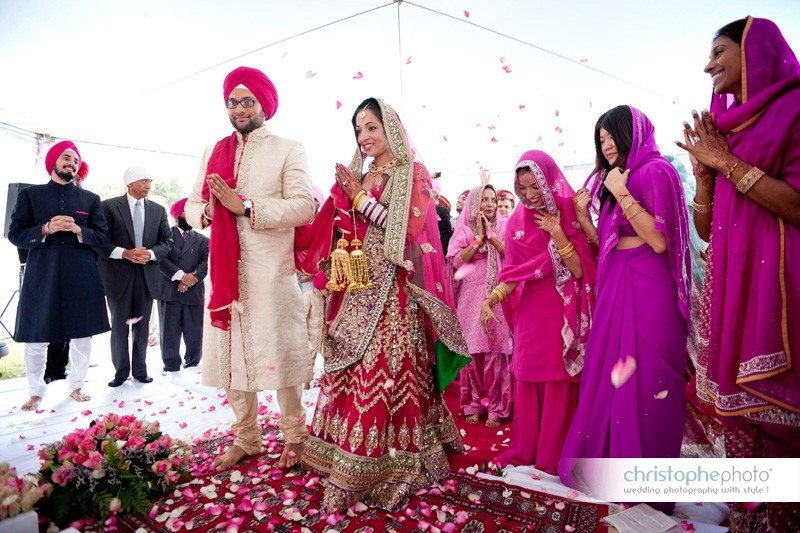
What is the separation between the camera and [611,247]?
2.29 metres

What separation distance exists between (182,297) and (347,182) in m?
4.10

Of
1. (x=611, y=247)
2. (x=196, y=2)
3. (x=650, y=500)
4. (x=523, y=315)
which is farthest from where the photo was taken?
(x=196, y=2)

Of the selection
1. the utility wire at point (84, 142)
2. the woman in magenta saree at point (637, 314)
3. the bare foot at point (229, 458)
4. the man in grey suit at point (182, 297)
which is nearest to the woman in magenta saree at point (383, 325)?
the bare foot at point (229, 458)

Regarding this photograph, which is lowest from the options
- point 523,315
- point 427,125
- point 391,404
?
point 391,404

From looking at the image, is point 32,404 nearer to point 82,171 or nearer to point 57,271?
point 57,271

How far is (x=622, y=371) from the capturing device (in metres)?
2.18

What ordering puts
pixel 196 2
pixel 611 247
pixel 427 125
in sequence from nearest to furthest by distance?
pixel 611 247 → pixel 196 2 → pixel 427 125

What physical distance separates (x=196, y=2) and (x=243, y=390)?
356 centimetres

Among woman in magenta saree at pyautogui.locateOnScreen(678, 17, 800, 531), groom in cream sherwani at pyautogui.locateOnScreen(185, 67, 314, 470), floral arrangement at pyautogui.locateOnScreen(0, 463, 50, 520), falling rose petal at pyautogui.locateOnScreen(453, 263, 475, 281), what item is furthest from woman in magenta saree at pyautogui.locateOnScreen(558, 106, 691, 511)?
floral arrangement at pyautogui.locateOnScreen(0, 463, 50, 520)

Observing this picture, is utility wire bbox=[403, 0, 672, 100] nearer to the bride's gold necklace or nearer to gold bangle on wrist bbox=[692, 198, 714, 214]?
the bride's gold necklace

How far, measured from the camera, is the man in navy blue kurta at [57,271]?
3.93 m

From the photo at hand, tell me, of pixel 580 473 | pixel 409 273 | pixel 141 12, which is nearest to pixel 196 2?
pixel 141 12

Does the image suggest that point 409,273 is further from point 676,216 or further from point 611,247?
point 676,216

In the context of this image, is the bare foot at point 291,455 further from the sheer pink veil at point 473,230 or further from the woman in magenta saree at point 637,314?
the sheer pink veil at point 473,230
